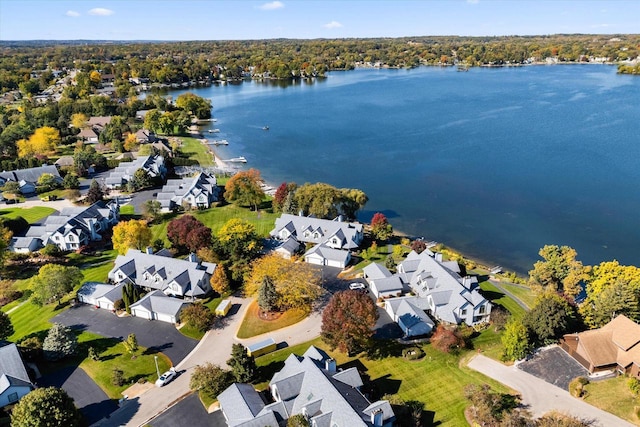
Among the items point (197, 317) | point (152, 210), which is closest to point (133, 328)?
point (197, 317)

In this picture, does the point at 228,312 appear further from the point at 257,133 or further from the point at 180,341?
the point at 257,133

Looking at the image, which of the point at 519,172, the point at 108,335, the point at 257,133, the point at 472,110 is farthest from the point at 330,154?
the point at 108,335

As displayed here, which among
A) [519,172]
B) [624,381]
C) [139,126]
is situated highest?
[139,126]

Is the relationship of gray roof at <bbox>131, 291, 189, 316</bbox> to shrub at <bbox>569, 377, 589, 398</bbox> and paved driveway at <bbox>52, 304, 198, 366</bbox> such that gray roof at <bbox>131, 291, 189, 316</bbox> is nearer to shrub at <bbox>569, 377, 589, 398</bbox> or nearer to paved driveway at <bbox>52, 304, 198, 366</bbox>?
paved driveway at <bbox>52, 304, 198, 366</bbox>

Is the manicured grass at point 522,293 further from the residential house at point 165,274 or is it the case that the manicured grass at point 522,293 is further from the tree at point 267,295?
the residential house at point 165,274

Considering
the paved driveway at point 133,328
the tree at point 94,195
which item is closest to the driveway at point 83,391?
the paved driveway at point 133,328

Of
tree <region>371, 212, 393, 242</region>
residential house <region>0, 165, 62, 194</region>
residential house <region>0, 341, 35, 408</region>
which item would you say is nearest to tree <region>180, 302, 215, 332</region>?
residential house <region>0, 341, 35, 408</region>

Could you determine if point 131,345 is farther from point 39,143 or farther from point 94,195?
point 39,143
